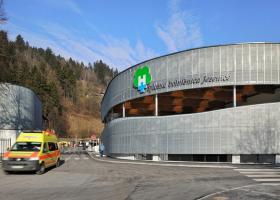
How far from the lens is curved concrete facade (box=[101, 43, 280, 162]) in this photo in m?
25.7

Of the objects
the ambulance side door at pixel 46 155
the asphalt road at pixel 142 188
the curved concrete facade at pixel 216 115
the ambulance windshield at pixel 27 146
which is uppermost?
the curved concrete facade at pixel 216 115

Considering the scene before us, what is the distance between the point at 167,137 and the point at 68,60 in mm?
161089

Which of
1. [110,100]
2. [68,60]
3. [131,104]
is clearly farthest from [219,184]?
[68,60]

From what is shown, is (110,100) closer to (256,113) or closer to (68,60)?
(256,113)

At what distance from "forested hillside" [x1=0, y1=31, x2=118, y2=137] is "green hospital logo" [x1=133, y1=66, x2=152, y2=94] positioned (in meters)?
70.5

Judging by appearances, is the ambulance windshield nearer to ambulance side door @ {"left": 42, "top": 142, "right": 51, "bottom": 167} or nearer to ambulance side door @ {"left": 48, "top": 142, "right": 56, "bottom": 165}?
ambulance side door @ {"left": 42, "top": 142, "right": 51, "bottom": 167}

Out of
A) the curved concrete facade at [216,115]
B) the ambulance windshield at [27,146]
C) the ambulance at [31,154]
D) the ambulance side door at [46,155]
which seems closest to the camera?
the ambulance at [31,154]

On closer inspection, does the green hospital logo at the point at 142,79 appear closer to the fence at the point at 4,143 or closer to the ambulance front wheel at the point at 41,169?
the ambulance front wheel at the point at 41,169

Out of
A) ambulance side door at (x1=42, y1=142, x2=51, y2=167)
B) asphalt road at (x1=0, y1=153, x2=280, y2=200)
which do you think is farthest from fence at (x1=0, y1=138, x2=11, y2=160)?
asphalt road at (x1=0, y1=153, x2=280, y2=200)

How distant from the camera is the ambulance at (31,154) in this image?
18.6 metres

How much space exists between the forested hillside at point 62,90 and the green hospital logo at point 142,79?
7045 centimetres

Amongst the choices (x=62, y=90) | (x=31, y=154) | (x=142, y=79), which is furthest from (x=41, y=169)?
(x=62, y=90)

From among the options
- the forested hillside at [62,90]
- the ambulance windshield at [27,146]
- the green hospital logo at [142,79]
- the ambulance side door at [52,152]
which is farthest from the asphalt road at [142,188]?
the forested hillside at [62,90]

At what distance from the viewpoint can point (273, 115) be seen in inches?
1005
